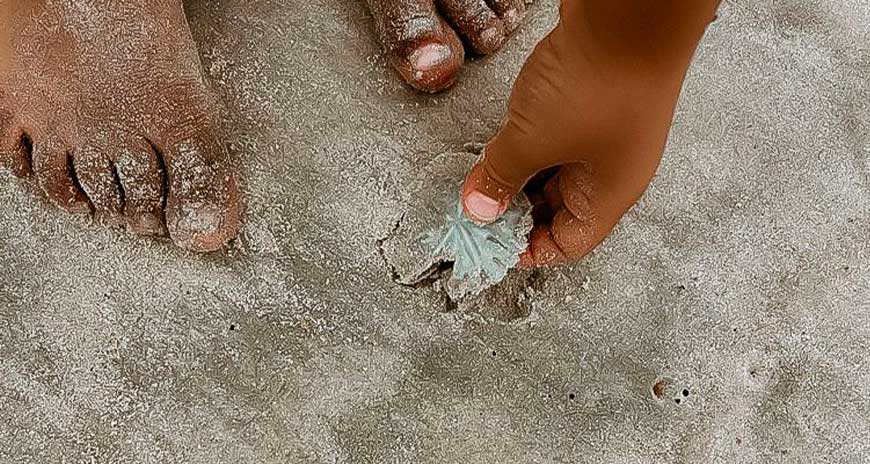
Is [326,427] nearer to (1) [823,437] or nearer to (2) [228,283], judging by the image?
(2) [228,283]

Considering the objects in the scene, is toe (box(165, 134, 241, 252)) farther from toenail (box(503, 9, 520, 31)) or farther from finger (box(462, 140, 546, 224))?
toenail (box(503, 9, 520, 31))

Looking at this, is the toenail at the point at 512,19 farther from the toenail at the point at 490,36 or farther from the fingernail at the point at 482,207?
the fingernail at the point at 482,207

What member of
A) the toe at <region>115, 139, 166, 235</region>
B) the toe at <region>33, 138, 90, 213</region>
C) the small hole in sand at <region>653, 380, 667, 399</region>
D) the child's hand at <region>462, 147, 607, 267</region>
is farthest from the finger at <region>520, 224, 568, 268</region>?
the toe at <region>33, 138, 90, 213</region>

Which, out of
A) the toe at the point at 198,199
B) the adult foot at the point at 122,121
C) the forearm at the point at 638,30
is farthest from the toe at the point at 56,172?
the forearm at the point at 638,30

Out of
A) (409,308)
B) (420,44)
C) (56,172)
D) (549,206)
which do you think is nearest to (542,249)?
(549,206)

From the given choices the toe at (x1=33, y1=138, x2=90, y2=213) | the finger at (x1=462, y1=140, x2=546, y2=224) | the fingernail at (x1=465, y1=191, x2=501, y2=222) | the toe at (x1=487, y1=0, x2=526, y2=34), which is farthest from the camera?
the toe at (x1=487, y1=0, x2=526, y2=34)

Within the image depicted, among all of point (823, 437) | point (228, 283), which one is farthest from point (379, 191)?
point (823, 437)
